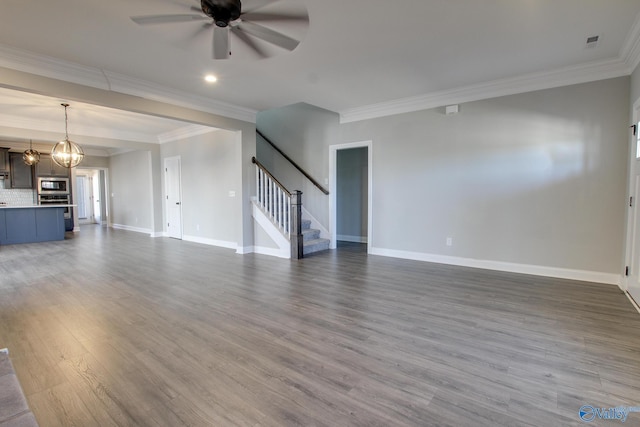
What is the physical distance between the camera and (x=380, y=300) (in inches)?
128

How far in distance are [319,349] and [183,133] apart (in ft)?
22.3

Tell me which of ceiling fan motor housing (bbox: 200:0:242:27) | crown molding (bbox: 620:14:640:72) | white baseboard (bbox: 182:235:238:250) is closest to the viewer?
ceiling fan motor housing (bbox: 200:0:242:27)

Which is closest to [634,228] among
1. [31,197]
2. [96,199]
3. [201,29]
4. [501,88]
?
Result: [501,88]

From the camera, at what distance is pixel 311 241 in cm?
585

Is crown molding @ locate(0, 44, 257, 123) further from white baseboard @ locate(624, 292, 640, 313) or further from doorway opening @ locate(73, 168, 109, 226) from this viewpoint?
doorway opening @ locate(73, 168, 109, 226)

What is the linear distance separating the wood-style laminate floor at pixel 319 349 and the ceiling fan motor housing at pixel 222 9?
7.71 ft

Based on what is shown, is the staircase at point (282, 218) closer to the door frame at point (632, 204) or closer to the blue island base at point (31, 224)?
the door frame at point (632, 204)

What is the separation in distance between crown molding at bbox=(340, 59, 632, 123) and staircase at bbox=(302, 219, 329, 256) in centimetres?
236

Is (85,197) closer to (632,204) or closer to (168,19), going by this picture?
(168,19)

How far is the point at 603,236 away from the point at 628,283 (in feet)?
2.01

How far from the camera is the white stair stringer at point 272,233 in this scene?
545cm

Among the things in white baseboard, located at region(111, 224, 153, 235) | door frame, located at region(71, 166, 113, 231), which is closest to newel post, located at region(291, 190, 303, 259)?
white baseboard, located at region(111, 224, 153, 235)

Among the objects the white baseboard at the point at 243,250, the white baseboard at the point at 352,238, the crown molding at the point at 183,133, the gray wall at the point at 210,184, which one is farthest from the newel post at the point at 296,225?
the crown molding at the point at 183,133

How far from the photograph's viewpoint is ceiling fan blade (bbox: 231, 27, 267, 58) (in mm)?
2437
